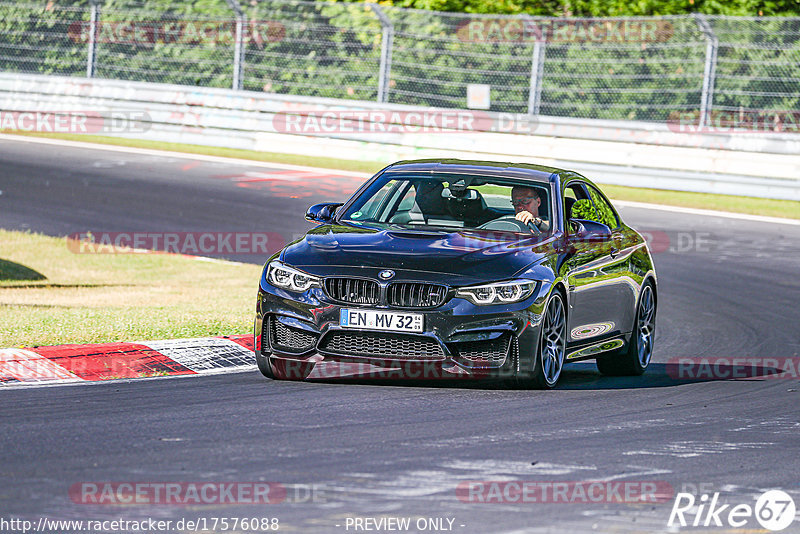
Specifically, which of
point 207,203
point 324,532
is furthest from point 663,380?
point 207,203

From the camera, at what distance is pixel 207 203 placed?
20938 millimetres

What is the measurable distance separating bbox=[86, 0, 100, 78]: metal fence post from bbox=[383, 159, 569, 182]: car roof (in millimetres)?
17831

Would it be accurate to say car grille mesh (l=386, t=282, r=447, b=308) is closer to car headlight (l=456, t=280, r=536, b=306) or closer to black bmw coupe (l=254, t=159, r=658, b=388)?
black bmw coupe (l=254, t=159, r=658, b=388)

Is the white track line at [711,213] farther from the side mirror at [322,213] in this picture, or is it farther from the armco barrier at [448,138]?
the side mirror at [322,213]

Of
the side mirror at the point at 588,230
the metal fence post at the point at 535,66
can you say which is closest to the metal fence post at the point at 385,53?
the metal fence post at the point at 535,66

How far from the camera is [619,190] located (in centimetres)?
2391

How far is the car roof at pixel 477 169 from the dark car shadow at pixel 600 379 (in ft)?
5.00

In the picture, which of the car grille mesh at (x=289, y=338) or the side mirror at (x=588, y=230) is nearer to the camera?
the car grille mesh at (x=289, y=338)

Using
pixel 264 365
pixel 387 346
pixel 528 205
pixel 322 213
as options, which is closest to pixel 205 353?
pixel 264 365

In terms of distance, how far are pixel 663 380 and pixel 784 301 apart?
4979mm

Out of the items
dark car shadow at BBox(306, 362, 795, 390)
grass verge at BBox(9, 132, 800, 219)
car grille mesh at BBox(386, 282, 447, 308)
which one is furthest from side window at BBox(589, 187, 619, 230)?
grass verge at BBox(9, 132, 800, 219)

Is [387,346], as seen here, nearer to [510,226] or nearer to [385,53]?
[510,226]

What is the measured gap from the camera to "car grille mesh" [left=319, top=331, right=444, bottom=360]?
29.0 ft

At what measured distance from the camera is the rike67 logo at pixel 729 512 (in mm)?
5965
